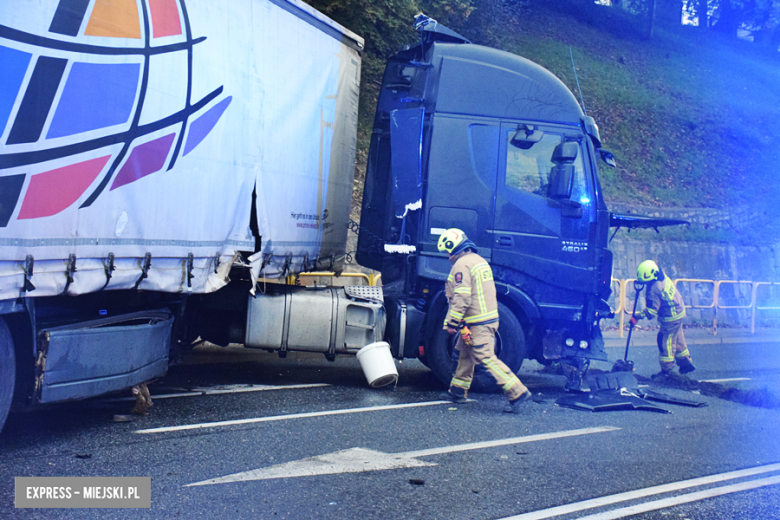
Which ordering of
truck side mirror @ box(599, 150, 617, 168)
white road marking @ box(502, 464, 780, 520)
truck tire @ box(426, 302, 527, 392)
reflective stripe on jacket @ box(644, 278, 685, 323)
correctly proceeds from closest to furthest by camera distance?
white road marking @ box(502, 464, 780, 520), truck tire @ box(426, 302, 527, 392), truck side mirror @ box(599, 150, 617, 168), reflective stripe on jacket @ box(644, 278, 685, 323)

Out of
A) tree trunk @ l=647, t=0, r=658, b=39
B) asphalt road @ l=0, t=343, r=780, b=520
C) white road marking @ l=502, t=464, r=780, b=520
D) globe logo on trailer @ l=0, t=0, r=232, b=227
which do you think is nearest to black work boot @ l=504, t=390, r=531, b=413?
asphalt road @ l=0, t=343, r=780, b=520

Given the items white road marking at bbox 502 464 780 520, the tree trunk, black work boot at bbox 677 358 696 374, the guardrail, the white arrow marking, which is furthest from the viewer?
the tree trunk

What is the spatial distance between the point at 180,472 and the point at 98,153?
214 centimetres

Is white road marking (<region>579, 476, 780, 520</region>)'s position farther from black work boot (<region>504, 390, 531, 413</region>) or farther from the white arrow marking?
black work boot (<region>504, 390, 531, 413</region>)

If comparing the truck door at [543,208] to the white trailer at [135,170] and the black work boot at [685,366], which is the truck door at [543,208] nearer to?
the white trailer at [135,170]

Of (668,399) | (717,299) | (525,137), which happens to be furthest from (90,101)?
(717,299)

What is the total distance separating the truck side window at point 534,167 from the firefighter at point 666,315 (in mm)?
2449

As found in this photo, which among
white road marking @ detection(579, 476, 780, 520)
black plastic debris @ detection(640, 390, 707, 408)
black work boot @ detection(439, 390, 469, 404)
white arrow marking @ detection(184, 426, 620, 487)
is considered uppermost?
white road marking @ detection(579, 476, 780, 520)

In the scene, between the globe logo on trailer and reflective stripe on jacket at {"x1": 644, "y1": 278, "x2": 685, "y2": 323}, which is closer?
the globe logo on trailer

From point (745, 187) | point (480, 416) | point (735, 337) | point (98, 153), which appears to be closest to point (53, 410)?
point (98, 153)

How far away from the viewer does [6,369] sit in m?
4.17

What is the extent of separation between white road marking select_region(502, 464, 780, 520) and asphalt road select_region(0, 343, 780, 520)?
17mm

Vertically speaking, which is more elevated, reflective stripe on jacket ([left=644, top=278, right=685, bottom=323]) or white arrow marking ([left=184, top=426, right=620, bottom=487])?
reflective stripe on jacket ([left=644, top=278, right=685, bottom=323])

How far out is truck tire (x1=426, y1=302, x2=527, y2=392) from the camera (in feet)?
22.3
